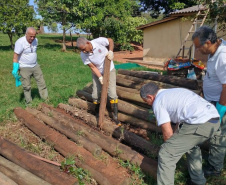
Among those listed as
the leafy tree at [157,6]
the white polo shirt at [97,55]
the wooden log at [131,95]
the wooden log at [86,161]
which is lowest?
the wooden log at [86,161]

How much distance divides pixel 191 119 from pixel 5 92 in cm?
639

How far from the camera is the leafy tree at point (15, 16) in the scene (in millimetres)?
17156

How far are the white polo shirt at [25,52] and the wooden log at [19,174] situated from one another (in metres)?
2.94

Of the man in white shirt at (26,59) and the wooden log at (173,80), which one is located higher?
the man in white shirt at (26,59)

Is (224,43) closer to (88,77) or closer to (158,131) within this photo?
(158,131)

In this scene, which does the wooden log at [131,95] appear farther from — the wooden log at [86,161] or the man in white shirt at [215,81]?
the man in white shirt at [215,81]

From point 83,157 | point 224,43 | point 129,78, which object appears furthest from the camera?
point 129,78

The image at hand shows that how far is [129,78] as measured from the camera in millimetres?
6574

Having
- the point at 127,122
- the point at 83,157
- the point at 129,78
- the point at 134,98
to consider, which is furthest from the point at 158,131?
the point at 129,78

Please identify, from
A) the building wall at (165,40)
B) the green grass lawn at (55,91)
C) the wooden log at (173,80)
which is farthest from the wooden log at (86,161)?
the building wall at (165,40)

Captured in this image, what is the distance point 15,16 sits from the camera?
17406 mm

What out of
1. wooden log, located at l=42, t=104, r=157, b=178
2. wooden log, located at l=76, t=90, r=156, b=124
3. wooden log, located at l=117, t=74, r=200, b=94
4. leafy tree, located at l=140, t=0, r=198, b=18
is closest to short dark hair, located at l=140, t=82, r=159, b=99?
wooden log, located at l=42, t=104, r=157, b=178

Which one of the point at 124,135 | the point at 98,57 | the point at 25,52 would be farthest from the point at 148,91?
the point at 25,52

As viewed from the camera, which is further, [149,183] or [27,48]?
[27,48]
